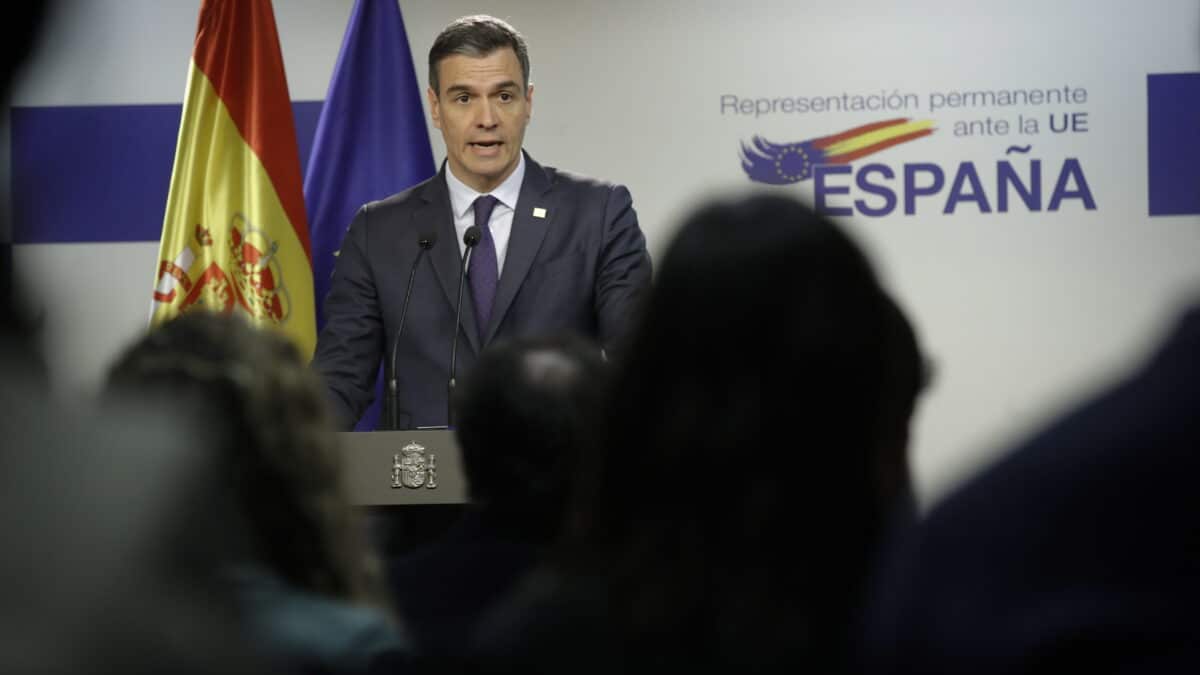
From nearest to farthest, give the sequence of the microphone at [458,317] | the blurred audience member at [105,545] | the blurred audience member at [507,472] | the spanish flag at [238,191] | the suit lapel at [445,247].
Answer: the blurred audience member at [105,545] → the blurred audience member at [507,472] → the microphone at [458,317] → the suit lapel at [445,247] → the spanish flag at [238,191]

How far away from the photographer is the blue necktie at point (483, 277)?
4430mm

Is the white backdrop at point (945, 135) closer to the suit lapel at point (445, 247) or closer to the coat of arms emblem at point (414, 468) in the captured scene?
the suit lapel at point (445, 247)

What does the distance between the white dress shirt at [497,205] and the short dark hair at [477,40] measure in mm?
334

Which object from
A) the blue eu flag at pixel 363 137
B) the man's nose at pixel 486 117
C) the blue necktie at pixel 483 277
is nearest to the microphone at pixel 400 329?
the blue necktie at pixel 483 277

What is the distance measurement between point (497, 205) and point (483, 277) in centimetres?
33

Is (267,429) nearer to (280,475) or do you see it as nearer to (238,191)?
(280,475)

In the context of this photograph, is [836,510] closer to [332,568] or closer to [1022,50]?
[332,568]

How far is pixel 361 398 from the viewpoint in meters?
4.43

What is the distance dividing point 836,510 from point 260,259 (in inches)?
191

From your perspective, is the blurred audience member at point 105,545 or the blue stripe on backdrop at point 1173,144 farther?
the blue stripe on backdrop at point 1173,144

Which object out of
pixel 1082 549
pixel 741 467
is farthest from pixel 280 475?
pixel 1082 549

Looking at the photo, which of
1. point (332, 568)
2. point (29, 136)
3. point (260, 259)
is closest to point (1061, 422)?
point (332, 568)

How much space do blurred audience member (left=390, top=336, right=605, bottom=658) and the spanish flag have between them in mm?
3869

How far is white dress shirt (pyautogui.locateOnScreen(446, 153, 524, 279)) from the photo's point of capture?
4.64 metres
